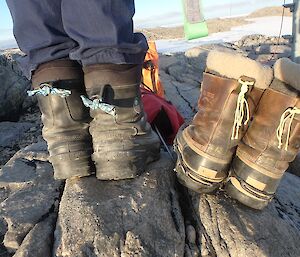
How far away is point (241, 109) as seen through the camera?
129cm

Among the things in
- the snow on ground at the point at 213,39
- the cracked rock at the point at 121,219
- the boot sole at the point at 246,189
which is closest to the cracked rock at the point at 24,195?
the cracked rock at the point at 121,219

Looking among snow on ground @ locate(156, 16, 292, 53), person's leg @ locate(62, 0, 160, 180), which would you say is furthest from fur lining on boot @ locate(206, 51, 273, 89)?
snow on ground @ locate(156, 16, 292, 53)

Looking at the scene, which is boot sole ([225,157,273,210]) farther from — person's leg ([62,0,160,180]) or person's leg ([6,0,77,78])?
person's leg ([6,0,77,78])

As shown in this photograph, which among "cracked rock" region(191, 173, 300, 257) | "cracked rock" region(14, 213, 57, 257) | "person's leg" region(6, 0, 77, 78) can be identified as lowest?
"cracked rock" region(191, 173, 300, 257)

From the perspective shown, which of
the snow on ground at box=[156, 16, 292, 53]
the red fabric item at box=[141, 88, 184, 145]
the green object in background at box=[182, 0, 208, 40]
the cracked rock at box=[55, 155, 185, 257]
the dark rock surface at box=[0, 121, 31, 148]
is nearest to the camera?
the cracked rock at box=[55, 155, 185, 257]

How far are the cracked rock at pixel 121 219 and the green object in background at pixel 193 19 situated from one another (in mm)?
5496

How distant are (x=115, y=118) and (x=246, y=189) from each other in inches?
21.7

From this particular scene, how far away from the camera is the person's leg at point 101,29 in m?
1.29

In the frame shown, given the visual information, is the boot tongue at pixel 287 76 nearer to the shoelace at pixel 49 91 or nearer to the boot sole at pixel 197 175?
the boot sole at pixel 197 175

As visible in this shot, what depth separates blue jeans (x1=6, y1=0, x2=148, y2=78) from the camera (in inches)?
50.9

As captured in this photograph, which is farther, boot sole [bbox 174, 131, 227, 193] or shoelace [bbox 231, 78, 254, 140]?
boot sole [bbox 174, 131, 227, 193]

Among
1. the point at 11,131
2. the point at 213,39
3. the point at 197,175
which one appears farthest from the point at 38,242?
the point at 213,39

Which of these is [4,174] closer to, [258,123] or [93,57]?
[93,57]

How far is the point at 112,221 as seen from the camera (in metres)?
1.26
